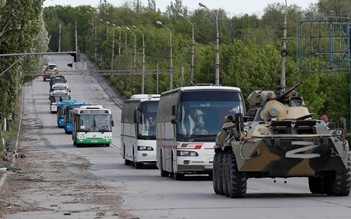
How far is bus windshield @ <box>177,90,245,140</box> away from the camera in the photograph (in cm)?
3406

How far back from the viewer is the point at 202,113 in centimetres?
3416

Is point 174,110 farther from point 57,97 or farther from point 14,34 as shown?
point 57,97

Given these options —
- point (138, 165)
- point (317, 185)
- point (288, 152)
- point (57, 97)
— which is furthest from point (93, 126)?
point (288, 152)

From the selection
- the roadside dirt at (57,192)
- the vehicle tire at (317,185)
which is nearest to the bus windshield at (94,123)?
the roadside dirt at (57,192)

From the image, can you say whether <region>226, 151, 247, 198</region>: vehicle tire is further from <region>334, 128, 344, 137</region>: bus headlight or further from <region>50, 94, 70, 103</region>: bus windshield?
<region>50, 94, 70, 103</region>: bus windshield

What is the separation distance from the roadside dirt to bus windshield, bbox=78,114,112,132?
53.5ft

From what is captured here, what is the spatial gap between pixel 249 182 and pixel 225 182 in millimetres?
7771

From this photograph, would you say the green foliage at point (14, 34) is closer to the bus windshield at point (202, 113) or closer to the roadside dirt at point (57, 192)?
the roadside dirt at point (57, 192)

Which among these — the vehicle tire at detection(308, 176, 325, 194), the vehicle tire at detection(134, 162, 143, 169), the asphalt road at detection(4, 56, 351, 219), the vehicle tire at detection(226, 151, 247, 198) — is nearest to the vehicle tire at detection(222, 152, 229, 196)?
the asphalt road at detection(4, 56, 351, 219)

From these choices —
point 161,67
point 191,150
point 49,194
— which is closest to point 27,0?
point 191,150

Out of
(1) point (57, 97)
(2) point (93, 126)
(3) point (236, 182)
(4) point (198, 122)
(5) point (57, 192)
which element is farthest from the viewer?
(1) point (57, 97)

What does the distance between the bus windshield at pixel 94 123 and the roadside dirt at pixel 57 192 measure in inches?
642

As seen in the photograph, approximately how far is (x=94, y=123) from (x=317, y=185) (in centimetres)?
A: 4686

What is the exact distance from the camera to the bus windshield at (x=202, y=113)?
112 feet
